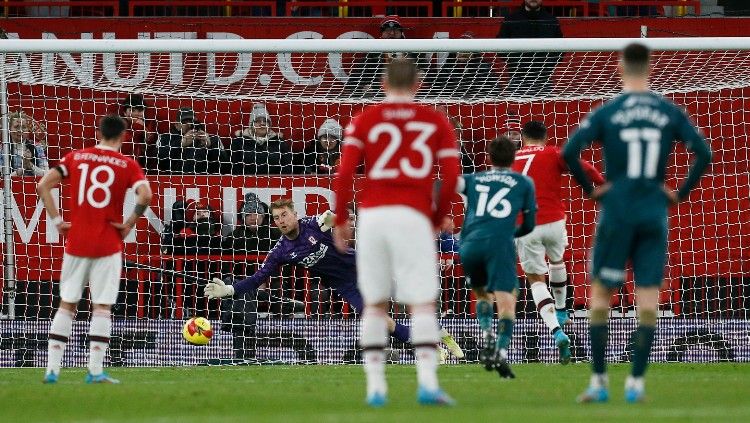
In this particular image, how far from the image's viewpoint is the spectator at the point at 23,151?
1534 centimetres

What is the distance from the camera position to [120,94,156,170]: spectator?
52.4 ft

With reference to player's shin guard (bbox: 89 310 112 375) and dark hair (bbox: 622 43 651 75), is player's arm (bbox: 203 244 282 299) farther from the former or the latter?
dark hair (bbox: 622 43 651 75)

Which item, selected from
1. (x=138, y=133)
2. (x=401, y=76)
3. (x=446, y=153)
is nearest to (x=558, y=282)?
(x=446, y=153)

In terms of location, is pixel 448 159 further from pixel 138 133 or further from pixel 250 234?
pixel 138 133

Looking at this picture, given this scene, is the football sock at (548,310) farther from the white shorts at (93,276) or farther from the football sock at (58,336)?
the football sock at (58,336)

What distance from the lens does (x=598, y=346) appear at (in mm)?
8156

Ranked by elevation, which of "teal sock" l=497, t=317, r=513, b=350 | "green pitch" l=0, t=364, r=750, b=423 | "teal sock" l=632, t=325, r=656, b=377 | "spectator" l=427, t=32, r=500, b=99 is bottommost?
"green pitch" l=0, t=364, r=750, b=423

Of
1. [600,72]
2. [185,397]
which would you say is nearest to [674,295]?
[600,72]

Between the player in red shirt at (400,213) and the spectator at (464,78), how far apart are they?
24.5 ft

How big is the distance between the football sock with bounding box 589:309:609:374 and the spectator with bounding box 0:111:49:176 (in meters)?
8.68

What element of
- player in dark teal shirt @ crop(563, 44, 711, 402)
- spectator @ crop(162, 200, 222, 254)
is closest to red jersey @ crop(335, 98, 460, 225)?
player in dark teal shirt @ crop(563, 44, 711, 402)

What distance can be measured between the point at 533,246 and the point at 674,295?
3.67 meters

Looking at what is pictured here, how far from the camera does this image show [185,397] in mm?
9133

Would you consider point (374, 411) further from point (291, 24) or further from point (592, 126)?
point (291, 24)
